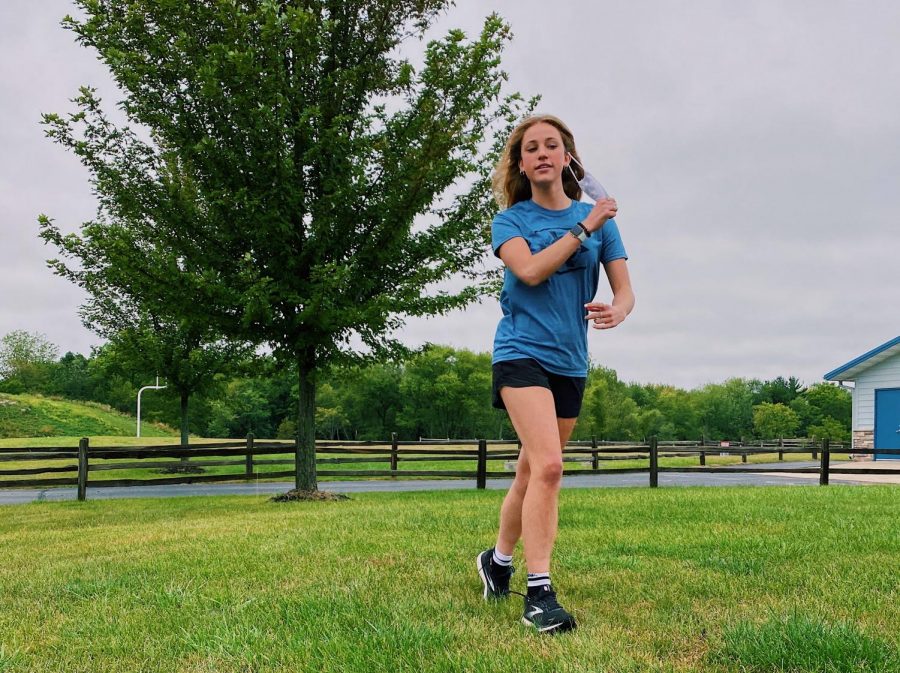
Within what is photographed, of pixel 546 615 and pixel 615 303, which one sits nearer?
pixel 546 615

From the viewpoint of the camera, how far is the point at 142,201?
37.9 feet

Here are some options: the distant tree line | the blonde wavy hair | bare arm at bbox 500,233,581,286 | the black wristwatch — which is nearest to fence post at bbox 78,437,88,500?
the blonde wavy hair

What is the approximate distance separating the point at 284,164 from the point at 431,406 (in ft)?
216

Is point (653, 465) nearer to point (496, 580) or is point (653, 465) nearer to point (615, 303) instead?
point (496, 580)

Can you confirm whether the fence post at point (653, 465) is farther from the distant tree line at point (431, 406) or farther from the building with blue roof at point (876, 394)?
the distant tree line at point (431, 406)

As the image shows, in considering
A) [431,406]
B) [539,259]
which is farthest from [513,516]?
[431,406]

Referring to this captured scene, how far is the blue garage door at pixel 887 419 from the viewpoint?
26719 millimetres

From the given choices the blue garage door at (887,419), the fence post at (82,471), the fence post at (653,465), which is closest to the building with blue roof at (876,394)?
the blue garage door at (887,419)

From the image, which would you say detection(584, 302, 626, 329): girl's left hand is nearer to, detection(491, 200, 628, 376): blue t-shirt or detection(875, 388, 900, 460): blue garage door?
detection(491, 200, 628, 376): blue t-shirt

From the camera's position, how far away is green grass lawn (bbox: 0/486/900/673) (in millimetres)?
2711

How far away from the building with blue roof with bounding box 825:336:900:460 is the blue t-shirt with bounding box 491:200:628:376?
27.1 metres

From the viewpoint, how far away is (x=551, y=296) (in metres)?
3.42

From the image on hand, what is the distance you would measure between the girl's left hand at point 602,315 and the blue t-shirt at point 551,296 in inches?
6.4

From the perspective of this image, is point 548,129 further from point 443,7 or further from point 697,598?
point 443,7
